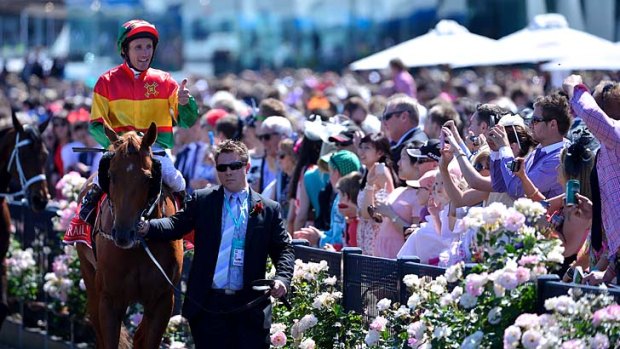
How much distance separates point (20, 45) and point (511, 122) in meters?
50.4

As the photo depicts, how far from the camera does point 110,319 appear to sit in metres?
9.51

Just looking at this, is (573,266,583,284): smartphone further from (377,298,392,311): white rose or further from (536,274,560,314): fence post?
(377,298,392,311): white rose

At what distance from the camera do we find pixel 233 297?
8516 millimetres

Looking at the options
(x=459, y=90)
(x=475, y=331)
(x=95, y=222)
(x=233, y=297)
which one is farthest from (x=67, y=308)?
(x=459, y=90)

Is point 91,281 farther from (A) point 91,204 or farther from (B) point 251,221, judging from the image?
(B) point 251,221

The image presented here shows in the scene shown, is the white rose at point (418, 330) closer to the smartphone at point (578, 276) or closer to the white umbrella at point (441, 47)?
the smartphone at point (578, 276)

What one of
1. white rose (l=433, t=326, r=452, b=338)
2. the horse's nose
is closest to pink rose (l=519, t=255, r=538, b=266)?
white rose (l=433, t=326, r=452, b=338)

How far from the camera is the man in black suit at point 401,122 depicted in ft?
38.4

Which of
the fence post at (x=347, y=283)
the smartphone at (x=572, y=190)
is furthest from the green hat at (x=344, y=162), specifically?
the smartphone at (x=572, y=190)

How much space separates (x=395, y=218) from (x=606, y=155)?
2728 mm

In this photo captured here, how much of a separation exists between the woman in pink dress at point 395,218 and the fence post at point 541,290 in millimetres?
3372

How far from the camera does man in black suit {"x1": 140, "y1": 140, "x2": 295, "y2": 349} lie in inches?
334

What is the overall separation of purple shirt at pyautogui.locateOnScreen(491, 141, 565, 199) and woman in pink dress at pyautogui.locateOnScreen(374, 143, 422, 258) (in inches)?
53.4

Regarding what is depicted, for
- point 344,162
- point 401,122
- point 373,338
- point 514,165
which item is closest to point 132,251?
point 373,338
